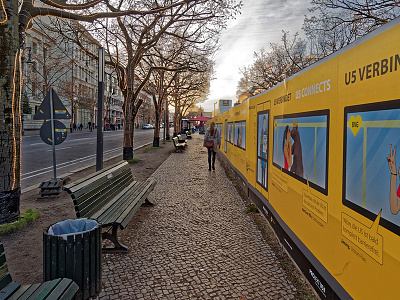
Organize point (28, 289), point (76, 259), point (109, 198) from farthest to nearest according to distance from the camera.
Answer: point (109, 198) < point (76, 259) < point (28, 289)

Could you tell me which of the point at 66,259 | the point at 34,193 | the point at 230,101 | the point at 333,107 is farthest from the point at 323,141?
the point at 230,101

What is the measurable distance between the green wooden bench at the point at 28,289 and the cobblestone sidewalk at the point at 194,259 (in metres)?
0.81

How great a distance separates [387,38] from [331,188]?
1.35 meters

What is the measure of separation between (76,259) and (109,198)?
2507mm

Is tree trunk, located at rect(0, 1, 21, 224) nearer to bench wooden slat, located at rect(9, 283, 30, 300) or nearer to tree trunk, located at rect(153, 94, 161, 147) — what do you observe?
bench wooden slat, located at rect(9, 283, 30, 300)

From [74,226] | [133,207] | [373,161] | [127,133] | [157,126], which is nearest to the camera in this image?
[373,161]

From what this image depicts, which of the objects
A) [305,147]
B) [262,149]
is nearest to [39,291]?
[305,147]

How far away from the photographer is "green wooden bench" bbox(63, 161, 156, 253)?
434cm

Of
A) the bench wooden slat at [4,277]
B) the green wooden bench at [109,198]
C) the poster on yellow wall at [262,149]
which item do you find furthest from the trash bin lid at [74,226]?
the poster on yellow wall at [262,149]

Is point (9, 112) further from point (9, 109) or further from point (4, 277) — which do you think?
point (4, 277)

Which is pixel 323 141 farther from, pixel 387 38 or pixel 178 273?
pixel 178 273

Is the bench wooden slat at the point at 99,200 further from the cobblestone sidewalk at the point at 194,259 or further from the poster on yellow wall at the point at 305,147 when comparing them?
the poster on yellow wall at the point at 305,147

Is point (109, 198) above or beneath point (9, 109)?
beneath

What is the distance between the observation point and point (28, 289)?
8.26 feet
